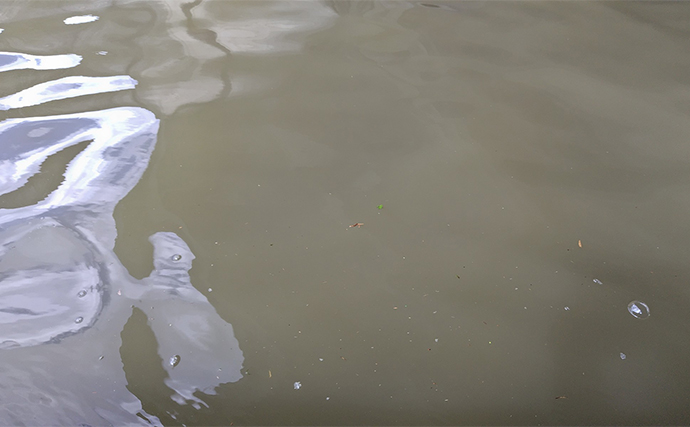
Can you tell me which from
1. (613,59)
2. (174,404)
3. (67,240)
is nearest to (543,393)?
(174,404)

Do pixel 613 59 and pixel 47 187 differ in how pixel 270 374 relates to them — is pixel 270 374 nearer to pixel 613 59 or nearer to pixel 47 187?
pixel 47 187

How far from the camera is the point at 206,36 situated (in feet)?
7.20

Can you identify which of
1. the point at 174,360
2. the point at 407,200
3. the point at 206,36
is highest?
the point at 206,36

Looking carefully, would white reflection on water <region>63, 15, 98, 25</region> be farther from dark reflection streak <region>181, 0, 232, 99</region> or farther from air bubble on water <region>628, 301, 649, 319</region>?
air bubble on water <region>628, 301, 649, 319</region>

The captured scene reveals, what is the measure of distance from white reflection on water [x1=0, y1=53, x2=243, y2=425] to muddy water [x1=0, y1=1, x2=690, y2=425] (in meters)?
0.03

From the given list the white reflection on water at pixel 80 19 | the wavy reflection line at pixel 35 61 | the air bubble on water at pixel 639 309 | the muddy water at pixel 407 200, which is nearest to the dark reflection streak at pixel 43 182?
the muddy water at pixel 407 200

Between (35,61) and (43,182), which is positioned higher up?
(35,61)

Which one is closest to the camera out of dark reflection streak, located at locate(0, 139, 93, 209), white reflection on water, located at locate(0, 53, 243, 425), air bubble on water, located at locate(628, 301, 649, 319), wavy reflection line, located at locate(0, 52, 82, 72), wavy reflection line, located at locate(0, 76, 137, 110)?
white reflection on water, located at locate(0, 53, 243, 425)

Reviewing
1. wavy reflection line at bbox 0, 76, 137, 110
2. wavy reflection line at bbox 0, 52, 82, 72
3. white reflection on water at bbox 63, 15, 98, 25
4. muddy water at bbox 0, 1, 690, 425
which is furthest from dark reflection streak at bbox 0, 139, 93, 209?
white reflection on water at bbox 63, 15, 98, 25

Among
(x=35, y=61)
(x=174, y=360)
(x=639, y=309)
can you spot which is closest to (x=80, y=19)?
(x=35, y=61)

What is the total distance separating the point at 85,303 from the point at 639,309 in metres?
1.70

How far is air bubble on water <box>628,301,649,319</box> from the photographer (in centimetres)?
129

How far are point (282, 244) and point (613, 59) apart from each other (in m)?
1.86

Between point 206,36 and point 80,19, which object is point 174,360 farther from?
point 80,19
